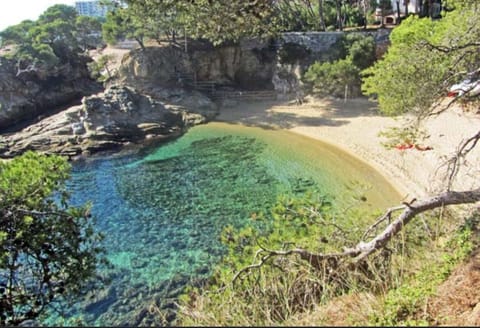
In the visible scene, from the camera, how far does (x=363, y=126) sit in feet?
85.9

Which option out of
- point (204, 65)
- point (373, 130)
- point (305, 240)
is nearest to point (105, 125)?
point (204, 65)

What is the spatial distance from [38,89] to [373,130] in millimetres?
24894

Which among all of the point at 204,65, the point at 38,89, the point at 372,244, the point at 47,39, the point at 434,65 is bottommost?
the point at 372,244

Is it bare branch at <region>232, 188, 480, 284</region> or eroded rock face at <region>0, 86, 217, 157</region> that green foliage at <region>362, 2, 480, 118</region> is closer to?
bare branch at <region>232, 188, 480, 284</region>

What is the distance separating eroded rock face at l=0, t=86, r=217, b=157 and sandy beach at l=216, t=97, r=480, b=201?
155 inches

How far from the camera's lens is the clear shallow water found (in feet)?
36.9

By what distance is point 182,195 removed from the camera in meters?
18.3

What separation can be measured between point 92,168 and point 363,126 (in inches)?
660

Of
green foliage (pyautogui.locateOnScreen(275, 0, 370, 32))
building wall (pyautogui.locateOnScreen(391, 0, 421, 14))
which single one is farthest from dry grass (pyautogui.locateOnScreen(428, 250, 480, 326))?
building wall (pyautogui.locateOnScreen(391, 0, 421, 14))

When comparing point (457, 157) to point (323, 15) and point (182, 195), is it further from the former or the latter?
point (323, 15)

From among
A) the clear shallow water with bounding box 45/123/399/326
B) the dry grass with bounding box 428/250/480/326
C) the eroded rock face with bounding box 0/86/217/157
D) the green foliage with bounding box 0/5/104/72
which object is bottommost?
the clear shallow water with bounding box 45/123/399/326

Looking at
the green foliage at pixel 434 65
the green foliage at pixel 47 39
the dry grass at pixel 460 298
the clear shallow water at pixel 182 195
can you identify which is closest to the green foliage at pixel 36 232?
the clear shallow water at pixel 182 195

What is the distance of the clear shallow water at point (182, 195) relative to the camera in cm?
1126

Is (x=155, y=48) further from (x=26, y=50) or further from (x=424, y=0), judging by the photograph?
(x=424, y=0)
